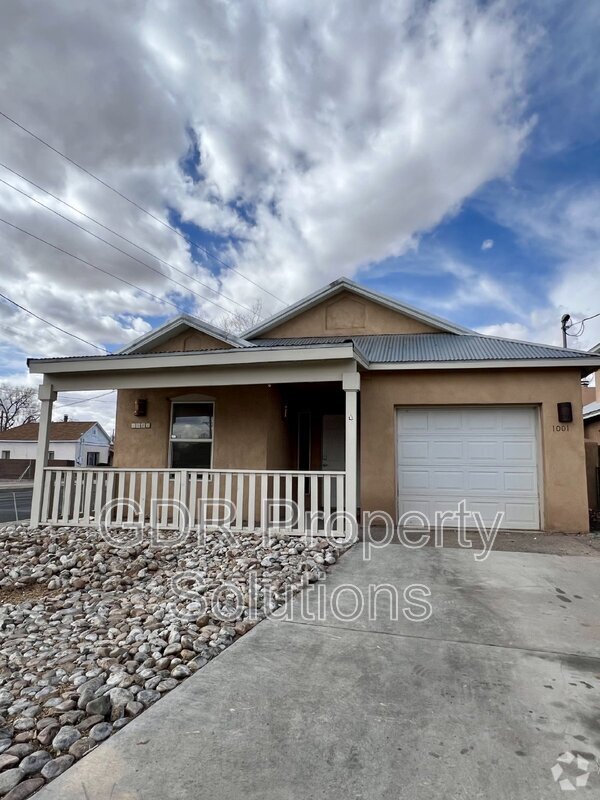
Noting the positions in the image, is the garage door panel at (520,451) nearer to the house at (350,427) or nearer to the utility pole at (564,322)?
the house at (350,427)

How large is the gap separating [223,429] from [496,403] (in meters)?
4.88

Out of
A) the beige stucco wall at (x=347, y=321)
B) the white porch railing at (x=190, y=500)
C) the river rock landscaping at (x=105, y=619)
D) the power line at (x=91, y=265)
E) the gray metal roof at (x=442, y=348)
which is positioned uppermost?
the power line at (x=91, y=265)

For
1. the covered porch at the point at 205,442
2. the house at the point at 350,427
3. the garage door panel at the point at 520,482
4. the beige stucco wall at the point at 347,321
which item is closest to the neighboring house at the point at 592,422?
the house at the point at 350,427

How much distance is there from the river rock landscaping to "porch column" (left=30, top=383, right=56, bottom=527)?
0.49 metres

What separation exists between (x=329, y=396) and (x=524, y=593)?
20.5 ft

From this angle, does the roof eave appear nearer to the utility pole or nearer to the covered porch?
the covered porch

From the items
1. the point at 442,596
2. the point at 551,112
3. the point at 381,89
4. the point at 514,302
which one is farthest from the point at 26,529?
the point at 514,302

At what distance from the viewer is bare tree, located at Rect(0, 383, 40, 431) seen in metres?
48.0

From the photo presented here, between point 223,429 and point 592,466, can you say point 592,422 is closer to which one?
point 592,466

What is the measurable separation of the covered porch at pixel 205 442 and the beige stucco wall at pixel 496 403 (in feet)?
2.28

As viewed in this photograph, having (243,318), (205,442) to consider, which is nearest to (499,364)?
(205,442)

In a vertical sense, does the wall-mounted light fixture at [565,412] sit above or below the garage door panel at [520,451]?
above

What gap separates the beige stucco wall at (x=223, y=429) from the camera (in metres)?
8.48

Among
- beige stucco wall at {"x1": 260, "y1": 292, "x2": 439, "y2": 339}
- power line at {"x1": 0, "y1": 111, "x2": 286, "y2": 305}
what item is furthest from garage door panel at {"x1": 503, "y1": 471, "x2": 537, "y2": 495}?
power line at {"x1": 0, "y1": 111, "x2": 286, "y2": 305}
